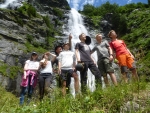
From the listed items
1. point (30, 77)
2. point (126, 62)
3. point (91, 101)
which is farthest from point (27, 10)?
point (91, 101)

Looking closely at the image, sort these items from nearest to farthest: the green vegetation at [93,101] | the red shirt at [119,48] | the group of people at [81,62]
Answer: the green vegetation at [93,101] < the group of people at [81,62] < the red shirt at [119,48]

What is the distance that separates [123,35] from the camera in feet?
152

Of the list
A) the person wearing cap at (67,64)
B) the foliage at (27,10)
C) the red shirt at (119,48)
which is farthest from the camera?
the foliage at (27,10)

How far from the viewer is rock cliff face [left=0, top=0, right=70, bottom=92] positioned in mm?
22141

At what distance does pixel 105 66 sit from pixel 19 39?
21.2 metres

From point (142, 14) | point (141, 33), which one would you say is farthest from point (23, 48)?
point (142, 14)

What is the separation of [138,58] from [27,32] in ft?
88.9

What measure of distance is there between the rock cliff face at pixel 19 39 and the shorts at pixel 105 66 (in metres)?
11.0

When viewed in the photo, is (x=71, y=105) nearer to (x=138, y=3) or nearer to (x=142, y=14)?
(x=142, y=14)

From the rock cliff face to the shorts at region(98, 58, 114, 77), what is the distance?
1098cm

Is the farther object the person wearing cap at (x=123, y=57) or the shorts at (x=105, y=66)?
the person wearing cap at (x=123, y=57)

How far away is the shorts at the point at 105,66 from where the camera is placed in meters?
7.71

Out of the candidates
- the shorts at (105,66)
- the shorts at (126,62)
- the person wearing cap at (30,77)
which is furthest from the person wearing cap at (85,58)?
the person wearing cap at (30,77)

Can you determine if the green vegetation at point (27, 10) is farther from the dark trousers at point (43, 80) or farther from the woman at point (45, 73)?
the dark trousers at point (43, 80)
